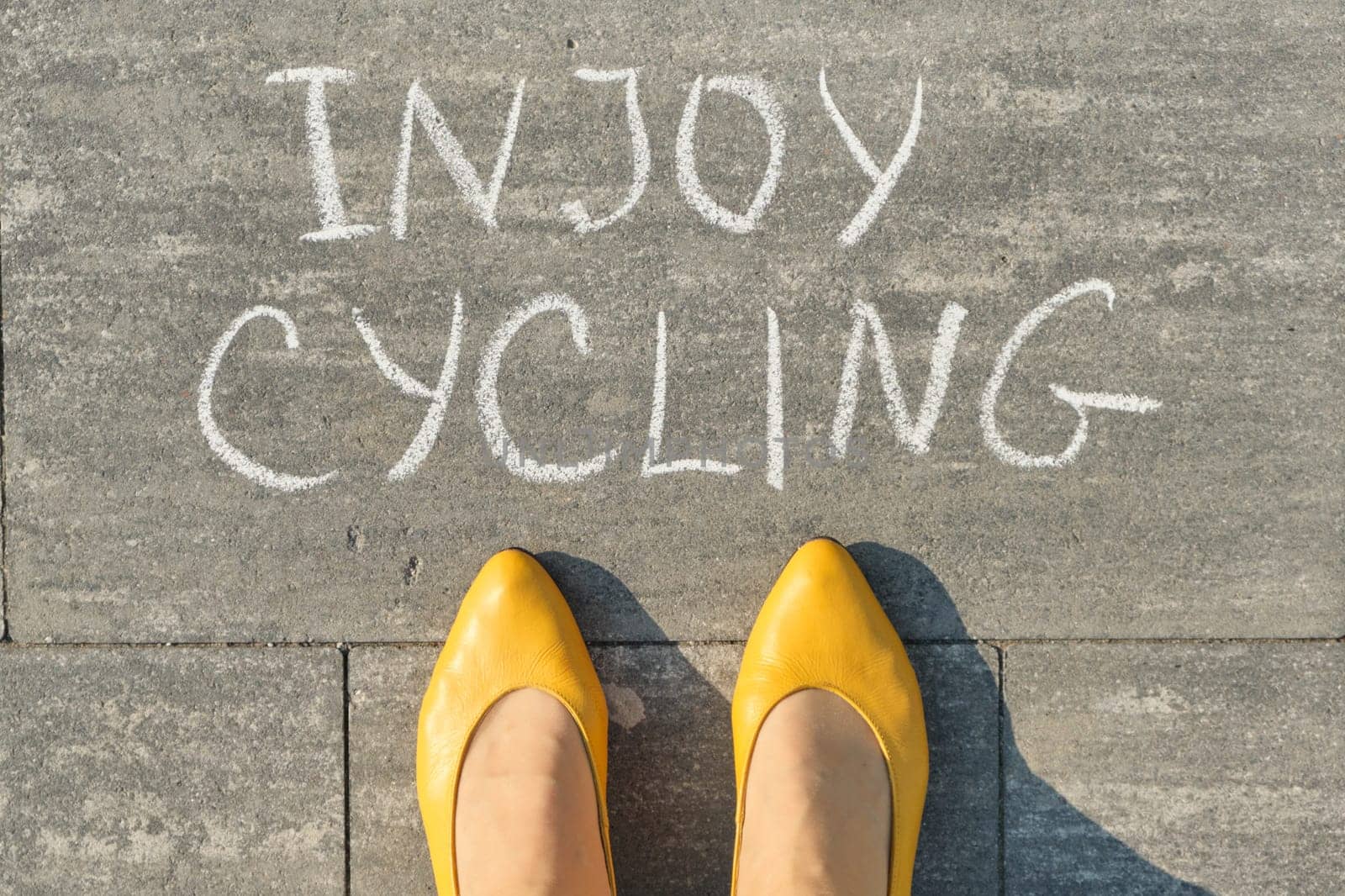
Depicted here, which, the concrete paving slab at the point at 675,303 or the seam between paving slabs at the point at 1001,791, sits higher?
the concrete paving slab at the point at 675,303

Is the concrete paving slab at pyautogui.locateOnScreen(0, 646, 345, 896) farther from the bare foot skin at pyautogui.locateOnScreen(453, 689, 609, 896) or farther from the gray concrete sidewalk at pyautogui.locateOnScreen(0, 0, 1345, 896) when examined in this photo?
the bare foot skin at pyautogui.locateOnScreen(453, 689, 609, 896)

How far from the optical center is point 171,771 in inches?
90.4

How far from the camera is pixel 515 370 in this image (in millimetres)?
2240

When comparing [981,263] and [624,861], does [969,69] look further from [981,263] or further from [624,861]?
[624,861]

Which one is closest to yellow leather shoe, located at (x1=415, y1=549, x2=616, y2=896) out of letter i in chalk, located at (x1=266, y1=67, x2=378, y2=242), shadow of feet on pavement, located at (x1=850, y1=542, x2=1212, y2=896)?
shadow of feet on pavement, located at (x1=850, y1=542, x2=1212, y2=896)

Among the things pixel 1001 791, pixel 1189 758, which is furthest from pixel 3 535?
pixel 1189 758

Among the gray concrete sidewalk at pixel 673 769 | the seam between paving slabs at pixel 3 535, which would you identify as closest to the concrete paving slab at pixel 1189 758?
the gray concrete sidewalk at pixel 673 769

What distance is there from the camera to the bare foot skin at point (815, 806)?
210 cm

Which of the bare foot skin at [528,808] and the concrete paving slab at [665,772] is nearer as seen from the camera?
the bare foot skin at [528,808]

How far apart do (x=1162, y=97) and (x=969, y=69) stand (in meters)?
0.47

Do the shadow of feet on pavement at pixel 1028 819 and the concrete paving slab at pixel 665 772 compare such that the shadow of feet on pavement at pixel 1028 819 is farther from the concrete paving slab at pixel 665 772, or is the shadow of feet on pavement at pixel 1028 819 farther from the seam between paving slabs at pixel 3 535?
the seam between paving slabs at pixel 3 535

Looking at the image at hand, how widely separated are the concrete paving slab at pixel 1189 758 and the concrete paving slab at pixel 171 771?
1771 millimetres

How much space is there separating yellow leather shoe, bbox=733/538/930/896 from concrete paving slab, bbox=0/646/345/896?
1.07m

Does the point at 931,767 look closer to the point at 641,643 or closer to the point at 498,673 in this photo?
the point at 641,643
